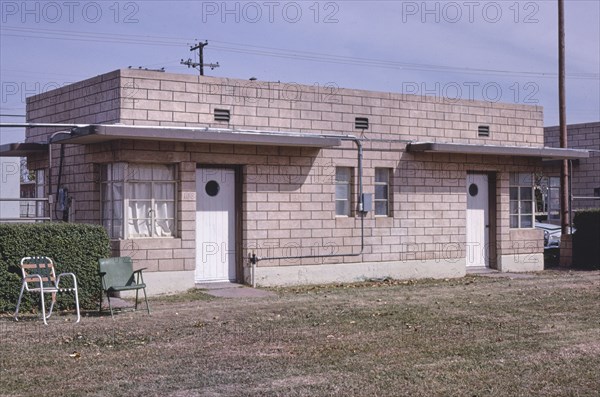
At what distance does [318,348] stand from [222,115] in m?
7.56

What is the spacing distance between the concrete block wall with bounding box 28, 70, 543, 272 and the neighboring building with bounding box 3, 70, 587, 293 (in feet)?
0.09

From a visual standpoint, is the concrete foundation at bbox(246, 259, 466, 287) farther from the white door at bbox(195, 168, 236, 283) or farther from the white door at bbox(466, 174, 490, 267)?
the white door at bbox(466, 174, 490, 267)

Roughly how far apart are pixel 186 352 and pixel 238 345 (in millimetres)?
776

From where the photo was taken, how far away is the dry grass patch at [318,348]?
8.54 meters

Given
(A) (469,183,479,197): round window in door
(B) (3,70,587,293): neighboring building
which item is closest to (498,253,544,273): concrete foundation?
(B) (3,70,587,293): neighboring building

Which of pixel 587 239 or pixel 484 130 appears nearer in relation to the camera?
pixel 484 130

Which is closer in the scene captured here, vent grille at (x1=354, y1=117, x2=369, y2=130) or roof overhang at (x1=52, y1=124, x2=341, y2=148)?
roof overhang at (x1=52, y1=124, x2=341, y2=148)

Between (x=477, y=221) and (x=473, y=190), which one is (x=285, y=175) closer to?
(x=473, y=190)

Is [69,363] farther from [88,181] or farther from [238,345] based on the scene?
[88,181]

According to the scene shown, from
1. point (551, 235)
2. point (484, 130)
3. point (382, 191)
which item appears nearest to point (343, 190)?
point (382, 191)

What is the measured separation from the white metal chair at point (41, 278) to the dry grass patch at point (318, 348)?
0.42 metres

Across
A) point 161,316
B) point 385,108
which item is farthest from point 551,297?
point 161,316

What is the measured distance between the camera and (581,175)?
27219mm

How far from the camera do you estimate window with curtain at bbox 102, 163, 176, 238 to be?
15938mm
